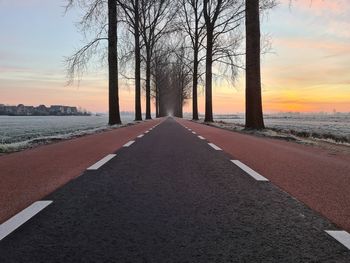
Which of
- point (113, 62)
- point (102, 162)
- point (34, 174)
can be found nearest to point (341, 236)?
point (34, 174)

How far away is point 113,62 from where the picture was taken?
27141mm

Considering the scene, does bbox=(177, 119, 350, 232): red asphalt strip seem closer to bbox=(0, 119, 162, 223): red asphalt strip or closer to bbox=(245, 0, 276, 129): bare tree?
bbox=(0, 119, 162, 223): red asphalt strip

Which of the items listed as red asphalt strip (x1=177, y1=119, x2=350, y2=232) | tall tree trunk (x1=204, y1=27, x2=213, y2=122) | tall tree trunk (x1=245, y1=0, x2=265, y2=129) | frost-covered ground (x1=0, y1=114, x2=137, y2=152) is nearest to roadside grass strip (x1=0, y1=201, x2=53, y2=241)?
red asphalt strip (x1=177, y1=119, x2=350, y2=232)

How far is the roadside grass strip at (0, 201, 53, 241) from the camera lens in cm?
373

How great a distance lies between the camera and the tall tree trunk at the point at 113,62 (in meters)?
26.3

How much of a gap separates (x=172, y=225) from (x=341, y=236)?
4.91 feet

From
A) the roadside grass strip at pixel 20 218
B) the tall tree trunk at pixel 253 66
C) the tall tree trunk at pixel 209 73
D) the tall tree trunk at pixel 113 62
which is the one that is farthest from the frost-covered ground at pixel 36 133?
the tall tree trunk at pixel 253 66

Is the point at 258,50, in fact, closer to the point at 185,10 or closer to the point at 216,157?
the point at 216,157

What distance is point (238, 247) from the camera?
11.0ft

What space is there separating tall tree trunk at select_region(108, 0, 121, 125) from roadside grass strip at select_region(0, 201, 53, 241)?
23.0 m

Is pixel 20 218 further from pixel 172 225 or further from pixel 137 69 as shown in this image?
pixel 137 69

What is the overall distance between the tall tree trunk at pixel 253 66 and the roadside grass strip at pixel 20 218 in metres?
15.8

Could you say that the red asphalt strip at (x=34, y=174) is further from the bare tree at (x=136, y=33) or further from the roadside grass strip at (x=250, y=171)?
the bare tree at (x=136, y=33)

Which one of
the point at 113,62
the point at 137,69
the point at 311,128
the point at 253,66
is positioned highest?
the point at 137,69
